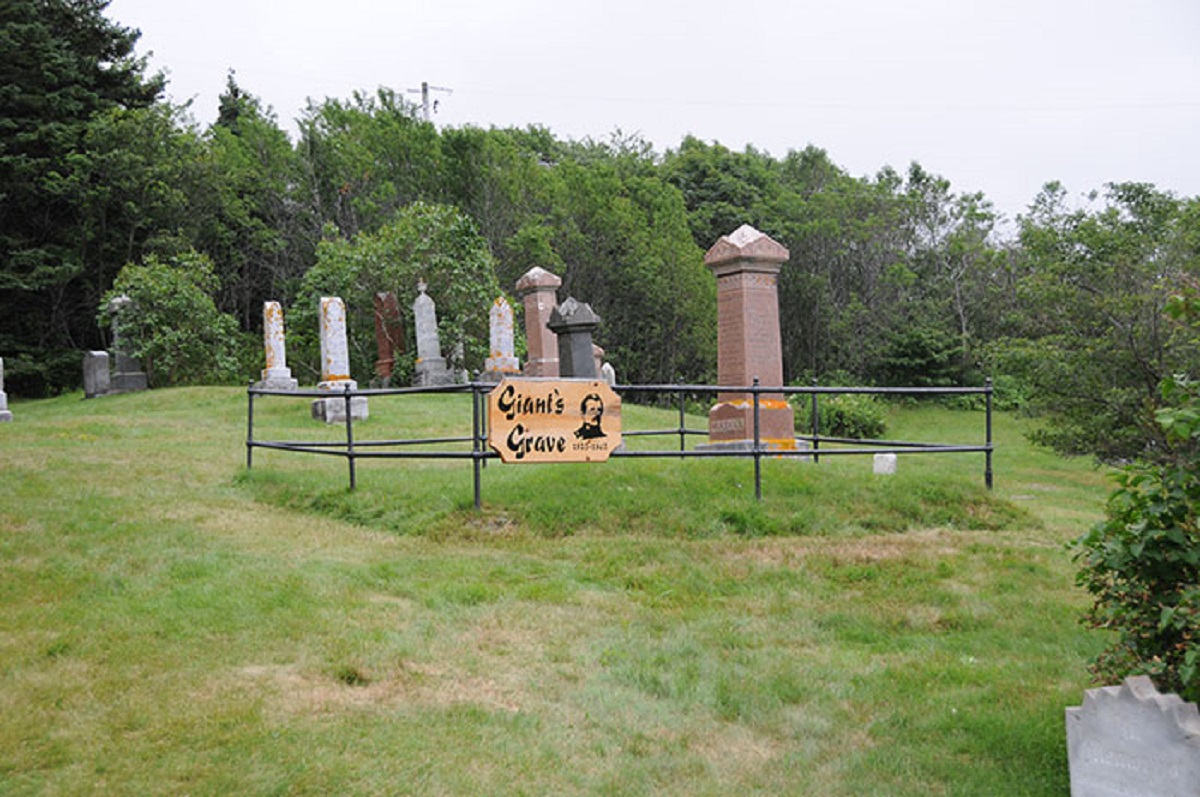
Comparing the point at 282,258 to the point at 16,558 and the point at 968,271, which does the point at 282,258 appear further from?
the point at 16,558

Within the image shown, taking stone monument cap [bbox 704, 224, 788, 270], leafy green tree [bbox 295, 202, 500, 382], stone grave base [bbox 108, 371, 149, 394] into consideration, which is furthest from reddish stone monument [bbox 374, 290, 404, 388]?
stone monument cap [bbox 704, 224, 788, 270]

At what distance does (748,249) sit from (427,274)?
14.2 m

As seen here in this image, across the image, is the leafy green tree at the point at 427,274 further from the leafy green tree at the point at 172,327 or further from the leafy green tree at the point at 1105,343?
the leafy green tree at the point at 1105,343

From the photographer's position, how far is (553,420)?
8211 mm

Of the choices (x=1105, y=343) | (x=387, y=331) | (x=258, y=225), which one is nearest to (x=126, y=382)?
A: (x=387, y=331)

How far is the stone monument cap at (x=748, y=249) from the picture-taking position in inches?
469

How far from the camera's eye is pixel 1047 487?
48.6 ft

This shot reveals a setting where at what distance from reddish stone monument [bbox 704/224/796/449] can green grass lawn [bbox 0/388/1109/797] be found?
2235mm

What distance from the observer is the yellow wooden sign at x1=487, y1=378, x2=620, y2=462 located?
793 centimetres

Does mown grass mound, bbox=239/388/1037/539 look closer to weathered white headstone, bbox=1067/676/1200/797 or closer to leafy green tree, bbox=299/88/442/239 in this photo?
weathered white headstone, bbox=1067/676/1200/797

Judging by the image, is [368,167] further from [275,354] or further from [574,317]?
[574,317]

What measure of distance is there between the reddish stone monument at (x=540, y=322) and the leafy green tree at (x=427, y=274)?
2.45 metres

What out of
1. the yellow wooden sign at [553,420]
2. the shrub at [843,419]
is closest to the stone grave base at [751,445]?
the yellow wooden sign at [553,420]

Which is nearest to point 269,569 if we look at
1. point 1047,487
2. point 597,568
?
point 597,568
